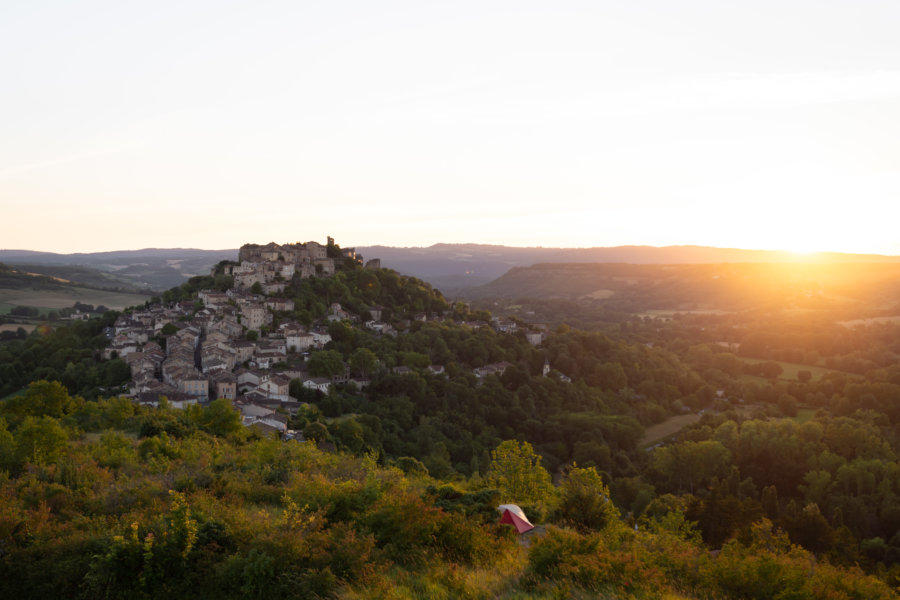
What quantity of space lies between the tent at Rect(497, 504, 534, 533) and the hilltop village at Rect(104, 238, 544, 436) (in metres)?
24.6

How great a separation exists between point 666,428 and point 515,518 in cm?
5190

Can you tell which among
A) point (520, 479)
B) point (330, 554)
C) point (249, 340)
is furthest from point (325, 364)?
point (330, 554)

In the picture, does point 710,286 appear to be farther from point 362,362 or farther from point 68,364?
point 68,364

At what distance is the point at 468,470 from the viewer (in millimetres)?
44531

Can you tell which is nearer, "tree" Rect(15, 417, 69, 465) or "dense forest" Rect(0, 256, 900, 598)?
"dense forest" Rect(0, 256, 900, 598)

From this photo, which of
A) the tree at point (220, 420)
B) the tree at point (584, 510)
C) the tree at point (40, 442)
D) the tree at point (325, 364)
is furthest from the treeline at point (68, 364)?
the tree at point (584, 510)

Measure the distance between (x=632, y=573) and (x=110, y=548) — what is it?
898cm

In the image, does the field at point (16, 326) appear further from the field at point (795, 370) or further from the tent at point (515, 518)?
the field at point (795, 370)

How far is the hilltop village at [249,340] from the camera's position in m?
47.2

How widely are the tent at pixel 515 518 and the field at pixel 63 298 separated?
11903 cm

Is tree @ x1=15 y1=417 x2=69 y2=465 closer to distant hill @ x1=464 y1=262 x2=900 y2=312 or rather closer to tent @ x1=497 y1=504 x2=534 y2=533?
tent @ x1=497 y1=504 x2=534 y2=533

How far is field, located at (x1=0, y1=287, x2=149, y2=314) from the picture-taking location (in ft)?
373

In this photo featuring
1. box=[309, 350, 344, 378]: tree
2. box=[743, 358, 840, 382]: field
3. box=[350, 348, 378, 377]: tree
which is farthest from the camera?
box=[743, 358, 840, 382]: field

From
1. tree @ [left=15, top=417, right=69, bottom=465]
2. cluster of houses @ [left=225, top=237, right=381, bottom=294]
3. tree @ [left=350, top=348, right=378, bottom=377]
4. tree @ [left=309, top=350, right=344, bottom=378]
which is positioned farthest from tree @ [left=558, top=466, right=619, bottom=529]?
cluster of houses @ [left=225, top=237, right=381, bottom=294]
